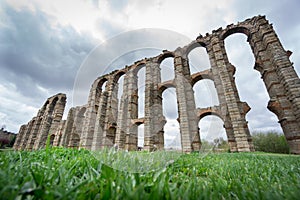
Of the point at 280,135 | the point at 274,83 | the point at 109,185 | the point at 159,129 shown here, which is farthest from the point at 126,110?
the point at 280,135

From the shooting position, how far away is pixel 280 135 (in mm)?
16531

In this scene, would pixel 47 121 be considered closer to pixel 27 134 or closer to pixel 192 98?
pixel 27 134

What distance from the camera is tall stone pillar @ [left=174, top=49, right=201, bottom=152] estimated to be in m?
10.5

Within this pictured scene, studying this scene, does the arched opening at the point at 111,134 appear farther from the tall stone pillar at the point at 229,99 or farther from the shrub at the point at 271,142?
the shrub at the point at 271,142

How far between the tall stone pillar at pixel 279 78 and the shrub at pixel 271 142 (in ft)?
34.0

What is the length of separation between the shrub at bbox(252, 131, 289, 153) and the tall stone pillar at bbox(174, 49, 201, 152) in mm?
11812

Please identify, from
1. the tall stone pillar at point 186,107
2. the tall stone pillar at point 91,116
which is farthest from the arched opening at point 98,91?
the tall stone pillar at point 186,107

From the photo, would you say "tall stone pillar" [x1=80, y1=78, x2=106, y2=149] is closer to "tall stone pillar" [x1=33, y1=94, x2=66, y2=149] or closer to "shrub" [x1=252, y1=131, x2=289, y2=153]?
"tall stone pillar" [x1=33, y1=94, x2=66, y2=149]

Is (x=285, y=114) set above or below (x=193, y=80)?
below

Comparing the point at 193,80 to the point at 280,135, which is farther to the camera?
the point at 280,135

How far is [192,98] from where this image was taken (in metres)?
12.2

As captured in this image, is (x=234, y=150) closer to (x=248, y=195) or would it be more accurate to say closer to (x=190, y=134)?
(x=190, y=134)

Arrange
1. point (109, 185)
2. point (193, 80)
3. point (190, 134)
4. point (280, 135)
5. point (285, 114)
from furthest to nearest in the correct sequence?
point (280, 135) < point (193, 80) < point (190, 134) < point (285, 114) < point (109, 185)

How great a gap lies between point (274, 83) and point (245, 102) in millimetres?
2080
